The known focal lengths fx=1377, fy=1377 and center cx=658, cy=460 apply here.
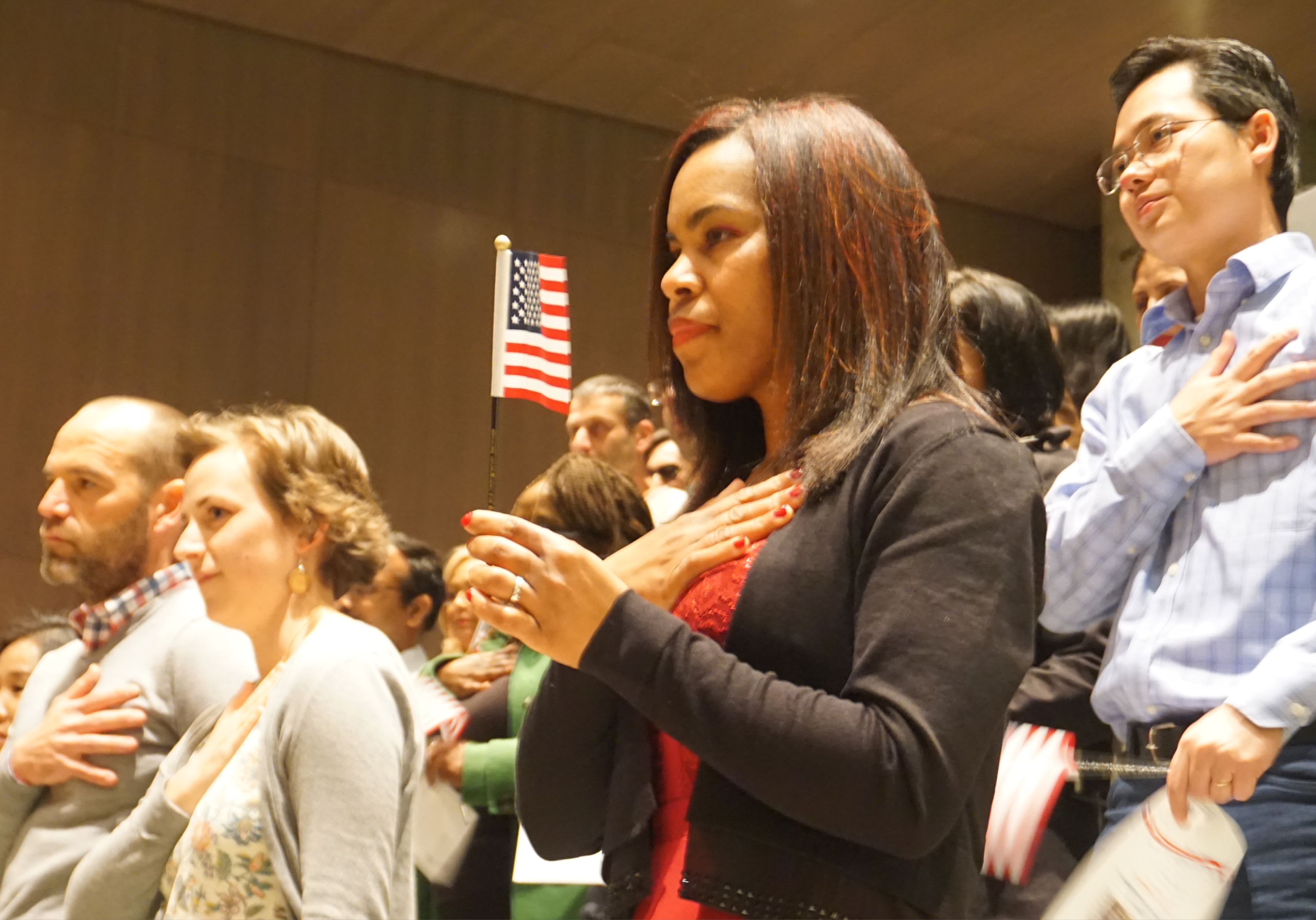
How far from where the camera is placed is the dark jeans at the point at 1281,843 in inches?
53.5

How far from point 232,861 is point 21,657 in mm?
2035

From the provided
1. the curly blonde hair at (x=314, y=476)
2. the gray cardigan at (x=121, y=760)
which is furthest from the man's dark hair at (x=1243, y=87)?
the gray cardigan at (x=121, y=760)

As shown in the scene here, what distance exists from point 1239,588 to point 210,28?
456 cm

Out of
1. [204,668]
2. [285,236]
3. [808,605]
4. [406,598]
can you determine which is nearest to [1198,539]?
[808,605]

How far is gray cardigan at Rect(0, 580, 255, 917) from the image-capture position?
100 inches

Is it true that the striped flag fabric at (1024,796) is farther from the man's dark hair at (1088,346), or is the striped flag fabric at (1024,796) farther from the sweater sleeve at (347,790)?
the man's dark hair at (1088,346)

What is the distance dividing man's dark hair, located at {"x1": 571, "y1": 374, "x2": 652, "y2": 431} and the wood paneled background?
3.14ft

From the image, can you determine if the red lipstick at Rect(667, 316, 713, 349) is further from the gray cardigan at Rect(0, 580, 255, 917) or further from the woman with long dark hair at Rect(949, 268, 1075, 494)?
the gray cardigan at Rect(0, 580, 255, 917)

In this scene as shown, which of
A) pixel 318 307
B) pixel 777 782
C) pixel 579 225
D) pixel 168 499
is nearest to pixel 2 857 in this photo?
pixel 168 499

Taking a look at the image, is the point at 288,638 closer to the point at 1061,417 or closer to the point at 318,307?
the point at 1061,417

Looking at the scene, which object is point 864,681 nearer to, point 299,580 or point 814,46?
point 299,580

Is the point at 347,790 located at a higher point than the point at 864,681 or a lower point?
lower

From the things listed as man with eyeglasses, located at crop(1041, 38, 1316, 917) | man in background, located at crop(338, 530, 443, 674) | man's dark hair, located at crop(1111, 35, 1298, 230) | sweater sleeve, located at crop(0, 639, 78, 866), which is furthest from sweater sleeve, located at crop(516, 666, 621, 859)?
Answer: man in background, located at crop(338, 530, 443, 674)

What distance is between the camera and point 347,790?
1.90m
